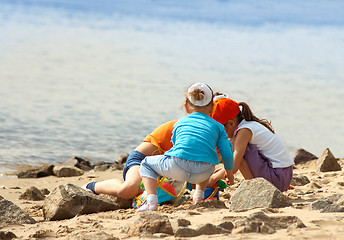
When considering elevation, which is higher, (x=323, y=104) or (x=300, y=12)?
(x=300, y=12)

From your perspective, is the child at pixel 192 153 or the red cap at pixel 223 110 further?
the red cap at pixel 223 110

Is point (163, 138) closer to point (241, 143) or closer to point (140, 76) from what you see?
point (241, 143)

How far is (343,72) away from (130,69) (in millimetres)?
6482

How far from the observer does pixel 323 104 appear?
12.5 metres

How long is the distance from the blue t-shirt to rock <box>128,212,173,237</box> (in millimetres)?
927

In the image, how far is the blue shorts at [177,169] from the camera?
4.65 m

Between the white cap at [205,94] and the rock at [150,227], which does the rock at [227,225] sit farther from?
the white cap at [205,94]

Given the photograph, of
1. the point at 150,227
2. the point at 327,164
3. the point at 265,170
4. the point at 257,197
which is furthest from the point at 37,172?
the point at 150,227

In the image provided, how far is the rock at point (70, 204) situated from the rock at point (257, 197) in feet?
3.92

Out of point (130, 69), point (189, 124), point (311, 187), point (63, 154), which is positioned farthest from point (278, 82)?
point (189, 124)

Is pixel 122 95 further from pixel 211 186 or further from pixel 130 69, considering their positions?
pixel 211 186

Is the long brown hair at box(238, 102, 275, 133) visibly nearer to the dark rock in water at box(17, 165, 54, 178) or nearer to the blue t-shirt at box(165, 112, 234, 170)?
the blue t-shirt at box(165, 112, 234, 170)

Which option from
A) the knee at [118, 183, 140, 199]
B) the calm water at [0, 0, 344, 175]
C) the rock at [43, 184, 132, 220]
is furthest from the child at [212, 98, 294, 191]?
the calm water at [0, 0, 344, 175]

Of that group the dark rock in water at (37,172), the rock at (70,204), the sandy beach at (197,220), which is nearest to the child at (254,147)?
the sandy beach at (197,220)
